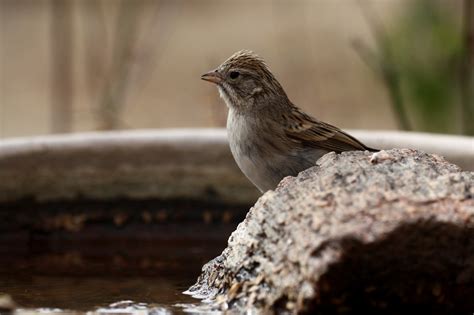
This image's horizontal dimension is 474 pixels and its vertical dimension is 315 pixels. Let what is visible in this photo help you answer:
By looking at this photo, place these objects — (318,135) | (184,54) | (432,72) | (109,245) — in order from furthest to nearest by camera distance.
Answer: (184,54), (432,72), (318,135), (109,245)

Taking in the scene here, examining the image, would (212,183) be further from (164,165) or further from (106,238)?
(106,238)

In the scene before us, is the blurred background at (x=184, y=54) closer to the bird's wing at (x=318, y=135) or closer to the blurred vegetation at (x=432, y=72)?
the blurred vegetation at (x=432, y=72)

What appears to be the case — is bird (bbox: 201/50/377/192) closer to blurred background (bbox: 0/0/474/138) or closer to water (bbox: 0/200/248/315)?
water (bbox: 0/200/248/315)

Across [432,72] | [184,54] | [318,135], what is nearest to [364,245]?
[318,135]

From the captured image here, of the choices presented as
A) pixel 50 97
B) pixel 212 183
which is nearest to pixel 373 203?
pixel 212 183

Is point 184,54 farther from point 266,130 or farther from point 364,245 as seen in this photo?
point 364,245

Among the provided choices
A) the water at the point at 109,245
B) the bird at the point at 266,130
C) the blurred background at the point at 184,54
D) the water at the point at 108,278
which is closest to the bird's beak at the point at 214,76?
the bird at the point at 266,130
